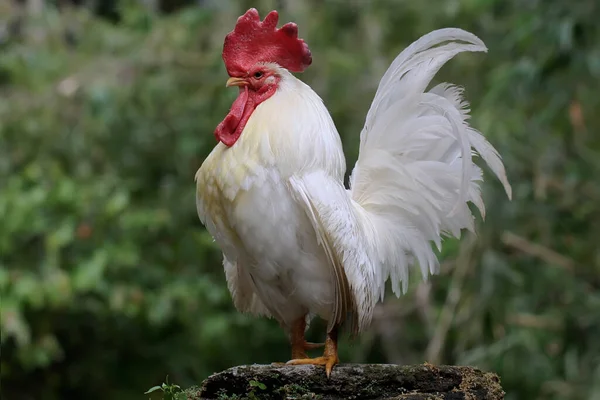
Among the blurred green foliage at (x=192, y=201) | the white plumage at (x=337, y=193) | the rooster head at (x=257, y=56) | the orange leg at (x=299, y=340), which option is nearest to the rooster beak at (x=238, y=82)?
the rooster head at (x=257, y=56)

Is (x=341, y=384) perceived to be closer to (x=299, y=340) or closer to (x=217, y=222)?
(x=299, y=340)

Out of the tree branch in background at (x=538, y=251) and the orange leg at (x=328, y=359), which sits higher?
the orange leg at (x=328, y=359)

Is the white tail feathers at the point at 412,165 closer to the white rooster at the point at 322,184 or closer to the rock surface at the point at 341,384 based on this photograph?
the white rooster at the point at 322,184

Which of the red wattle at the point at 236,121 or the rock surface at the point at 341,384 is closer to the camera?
the rock surface at the point at 341,384

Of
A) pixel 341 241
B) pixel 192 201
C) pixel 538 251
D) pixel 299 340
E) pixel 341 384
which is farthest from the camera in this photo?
pixel 192 201

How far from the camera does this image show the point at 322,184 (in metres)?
2.83

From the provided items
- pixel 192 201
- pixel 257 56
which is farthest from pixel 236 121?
pixel 192 201

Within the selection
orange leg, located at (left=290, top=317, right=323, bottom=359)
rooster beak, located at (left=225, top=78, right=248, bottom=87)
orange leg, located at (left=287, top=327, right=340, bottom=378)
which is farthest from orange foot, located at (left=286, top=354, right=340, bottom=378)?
rooster beak, located at (left=225, top=78, right=248, bottom=87)

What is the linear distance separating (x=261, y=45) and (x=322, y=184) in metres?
0.56

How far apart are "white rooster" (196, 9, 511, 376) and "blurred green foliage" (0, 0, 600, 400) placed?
2547mm

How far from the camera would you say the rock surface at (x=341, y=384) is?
8.76 feet

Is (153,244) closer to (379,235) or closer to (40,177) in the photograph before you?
(40,177)

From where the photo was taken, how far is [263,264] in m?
2.88

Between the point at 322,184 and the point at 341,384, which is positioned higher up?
the point at 322,184
